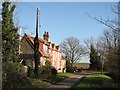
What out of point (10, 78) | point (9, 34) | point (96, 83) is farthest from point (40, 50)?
point (10, 78)

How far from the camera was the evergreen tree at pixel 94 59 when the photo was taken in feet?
266

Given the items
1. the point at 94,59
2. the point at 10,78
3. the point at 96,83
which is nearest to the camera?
the point at 10,78

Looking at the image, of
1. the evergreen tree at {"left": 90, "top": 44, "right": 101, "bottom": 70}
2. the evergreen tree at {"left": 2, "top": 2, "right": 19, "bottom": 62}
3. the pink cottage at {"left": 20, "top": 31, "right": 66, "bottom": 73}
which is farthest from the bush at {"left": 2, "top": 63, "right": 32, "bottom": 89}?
the evergreen tree at {"left": 90, "top": 44, "right": 101, "bottom": 70}

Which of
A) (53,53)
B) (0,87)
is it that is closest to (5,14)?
(0,87)

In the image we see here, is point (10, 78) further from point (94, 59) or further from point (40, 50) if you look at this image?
point (94, 59)

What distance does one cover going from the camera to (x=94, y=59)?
83.1 m

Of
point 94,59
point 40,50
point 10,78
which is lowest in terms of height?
point 10,78

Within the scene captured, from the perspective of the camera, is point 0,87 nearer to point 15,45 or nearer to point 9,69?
point 9,69

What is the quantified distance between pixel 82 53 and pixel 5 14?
61.1 meters

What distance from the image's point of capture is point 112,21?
11.2 metres

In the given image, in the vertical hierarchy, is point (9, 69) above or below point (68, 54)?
below

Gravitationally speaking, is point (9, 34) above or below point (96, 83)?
above

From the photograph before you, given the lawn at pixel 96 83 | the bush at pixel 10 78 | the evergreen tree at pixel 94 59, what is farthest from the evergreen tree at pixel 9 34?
the evergreen tree at pixel 94 59

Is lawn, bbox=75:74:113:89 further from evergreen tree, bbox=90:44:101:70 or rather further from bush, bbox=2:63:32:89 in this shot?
evergreen tree, bbox=90:44:101:70
